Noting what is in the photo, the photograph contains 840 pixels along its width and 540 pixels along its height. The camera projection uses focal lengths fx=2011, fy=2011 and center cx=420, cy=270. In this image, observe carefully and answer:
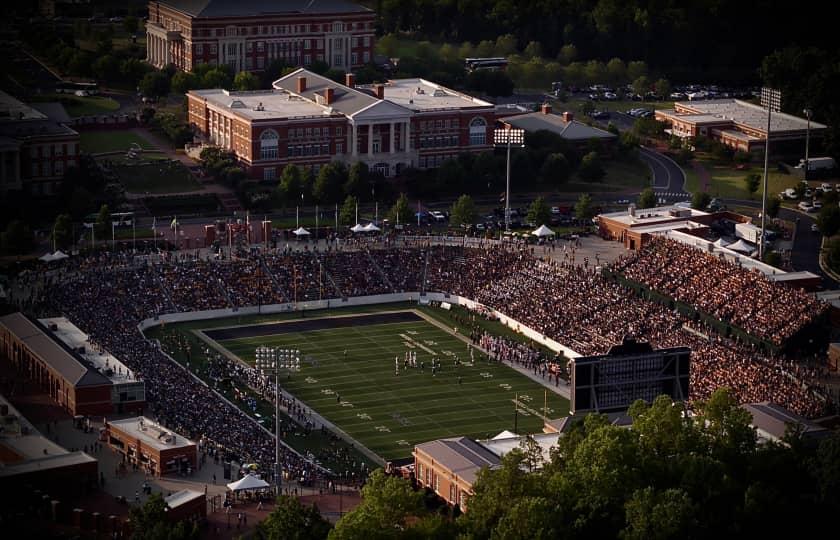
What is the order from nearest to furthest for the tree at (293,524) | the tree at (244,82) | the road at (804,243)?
1. the tree at (293,524)
2. the road at (804,243)
3. the tree at (244,82)

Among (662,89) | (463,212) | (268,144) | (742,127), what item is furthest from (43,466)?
(662,89)

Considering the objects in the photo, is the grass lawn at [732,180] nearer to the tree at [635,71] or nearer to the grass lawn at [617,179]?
the grass lawn at [617,179]

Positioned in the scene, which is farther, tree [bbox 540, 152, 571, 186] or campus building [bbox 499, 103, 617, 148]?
campus building [bbox 499, 103, 617, 148]

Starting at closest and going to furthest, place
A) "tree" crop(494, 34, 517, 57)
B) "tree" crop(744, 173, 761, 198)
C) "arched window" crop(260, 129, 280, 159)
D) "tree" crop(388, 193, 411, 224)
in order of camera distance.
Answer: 1. "tree" crop(388, 193, 411, 224)
2. "arched window" crop(260, 129, 280, 159)
3. "tree" crop(744, 173, 761, 198)
4. "tree" crop(494, 34, 517, 57)

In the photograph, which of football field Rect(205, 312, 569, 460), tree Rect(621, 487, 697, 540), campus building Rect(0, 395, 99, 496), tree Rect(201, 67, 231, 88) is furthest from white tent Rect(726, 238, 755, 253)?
tree Rect(201, 67, 231, 88)

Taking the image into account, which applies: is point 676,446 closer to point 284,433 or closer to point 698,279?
point 284,433

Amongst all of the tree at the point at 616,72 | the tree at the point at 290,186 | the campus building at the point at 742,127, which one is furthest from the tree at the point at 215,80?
the tree at the point at 616,72

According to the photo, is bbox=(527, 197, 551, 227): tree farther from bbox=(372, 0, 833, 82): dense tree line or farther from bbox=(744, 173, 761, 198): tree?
bbox=(372, 0, 833, 82): dense tree line
